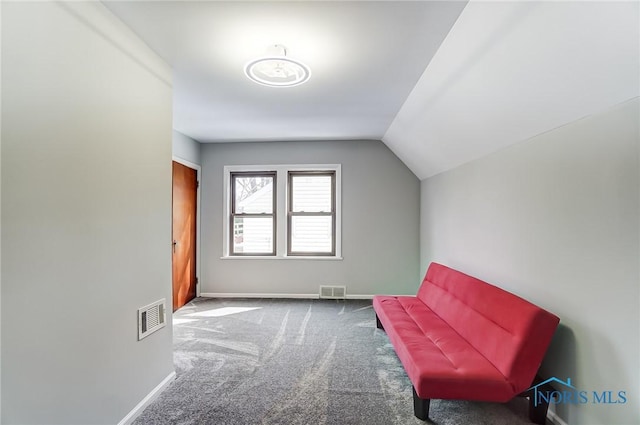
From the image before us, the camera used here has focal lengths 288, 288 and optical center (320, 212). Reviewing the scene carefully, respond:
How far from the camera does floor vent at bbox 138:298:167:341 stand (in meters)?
1.92

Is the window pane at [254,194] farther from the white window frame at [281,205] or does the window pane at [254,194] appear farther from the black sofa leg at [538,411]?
the black sofa leg at [538,411]

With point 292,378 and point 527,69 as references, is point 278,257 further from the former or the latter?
point 527,69

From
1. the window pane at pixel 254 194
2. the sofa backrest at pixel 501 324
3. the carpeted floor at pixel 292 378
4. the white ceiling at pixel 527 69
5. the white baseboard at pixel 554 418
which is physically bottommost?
the carpeted floor at pixel 292 378

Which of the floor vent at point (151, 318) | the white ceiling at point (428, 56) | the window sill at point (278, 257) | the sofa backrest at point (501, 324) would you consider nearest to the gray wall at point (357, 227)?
the window sill at point (278, 257)

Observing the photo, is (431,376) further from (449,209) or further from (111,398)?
(449,209)

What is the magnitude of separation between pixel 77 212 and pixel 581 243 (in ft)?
8.88

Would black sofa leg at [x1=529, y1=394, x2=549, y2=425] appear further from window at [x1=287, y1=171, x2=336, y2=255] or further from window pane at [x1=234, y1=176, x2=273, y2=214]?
window pane at [x1=234, y1=176, x2=273, y2=214]

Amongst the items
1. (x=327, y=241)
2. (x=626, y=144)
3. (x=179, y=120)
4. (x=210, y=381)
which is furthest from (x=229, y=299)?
(x=626, y=144)

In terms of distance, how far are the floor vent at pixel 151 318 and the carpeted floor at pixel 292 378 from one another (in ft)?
1.67

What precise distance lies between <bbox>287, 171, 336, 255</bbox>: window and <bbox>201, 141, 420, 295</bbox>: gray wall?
7.8 inches

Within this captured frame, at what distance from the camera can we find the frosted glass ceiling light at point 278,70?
1879mm

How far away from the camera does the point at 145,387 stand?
1967 millimetres

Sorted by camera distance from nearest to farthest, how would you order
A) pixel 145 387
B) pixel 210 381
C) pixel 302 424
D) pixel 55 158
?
1. pixel 55 158
2. pixel 302 424
3. pixel 145 387
4. pixel 210 381

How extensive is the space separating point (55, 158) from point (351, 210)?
3.55 m
